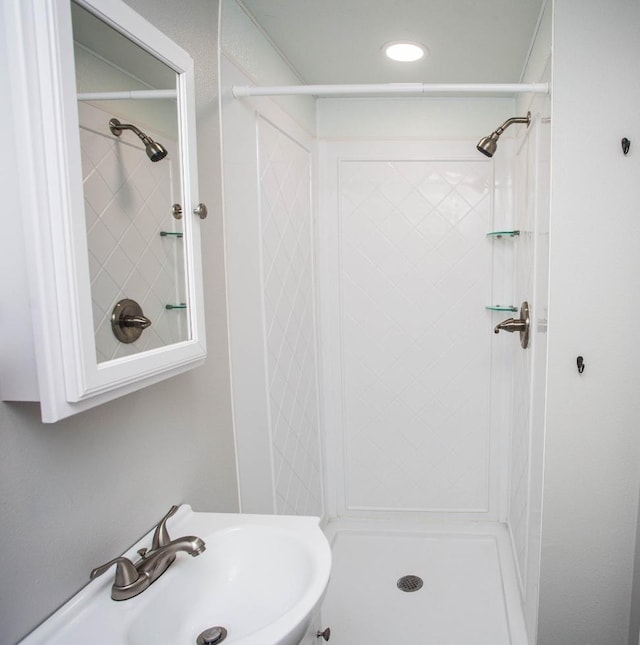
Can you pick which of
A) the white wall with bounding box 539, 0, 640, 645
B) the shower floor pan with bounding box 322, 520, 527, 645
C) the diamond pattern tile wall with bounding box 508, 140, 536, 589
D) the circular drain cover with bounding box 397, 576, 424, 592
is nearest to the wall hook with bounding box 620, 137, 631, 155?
the white wall with bounding box 539, 0, 640, 645

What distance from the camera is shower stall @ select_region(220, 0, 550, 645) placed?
6.00ft

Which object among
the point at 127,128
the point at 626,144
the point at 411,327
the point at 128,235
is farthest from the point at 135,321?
the point at 411,327

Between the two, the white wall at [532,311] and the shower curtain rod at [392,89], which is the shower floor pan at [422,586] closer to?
the white wall at [532,311]

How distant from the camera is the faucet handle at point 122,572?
818 mm

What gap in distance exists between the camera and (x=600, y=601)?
4.73 feet

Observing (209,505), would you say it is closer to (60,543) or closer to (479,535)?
(60,543)

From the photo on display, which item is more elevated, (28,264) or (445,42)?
(445,42)

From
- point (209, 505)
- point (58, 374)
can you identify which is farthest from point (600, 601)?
point (58, 374)

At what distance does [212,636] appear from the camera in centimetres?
88

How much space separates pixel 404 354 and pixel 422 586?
110 cm

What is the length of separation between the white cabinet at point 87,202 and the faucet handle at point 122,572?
0.33 meters

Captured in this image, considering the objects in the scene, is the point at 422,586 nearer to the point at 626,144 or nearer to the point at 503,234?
the point at 503,234

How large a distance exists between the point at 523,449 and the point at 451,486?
696 mm

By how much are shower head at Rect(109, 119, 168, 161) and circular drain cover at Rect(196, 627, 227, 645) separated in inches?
39.0
